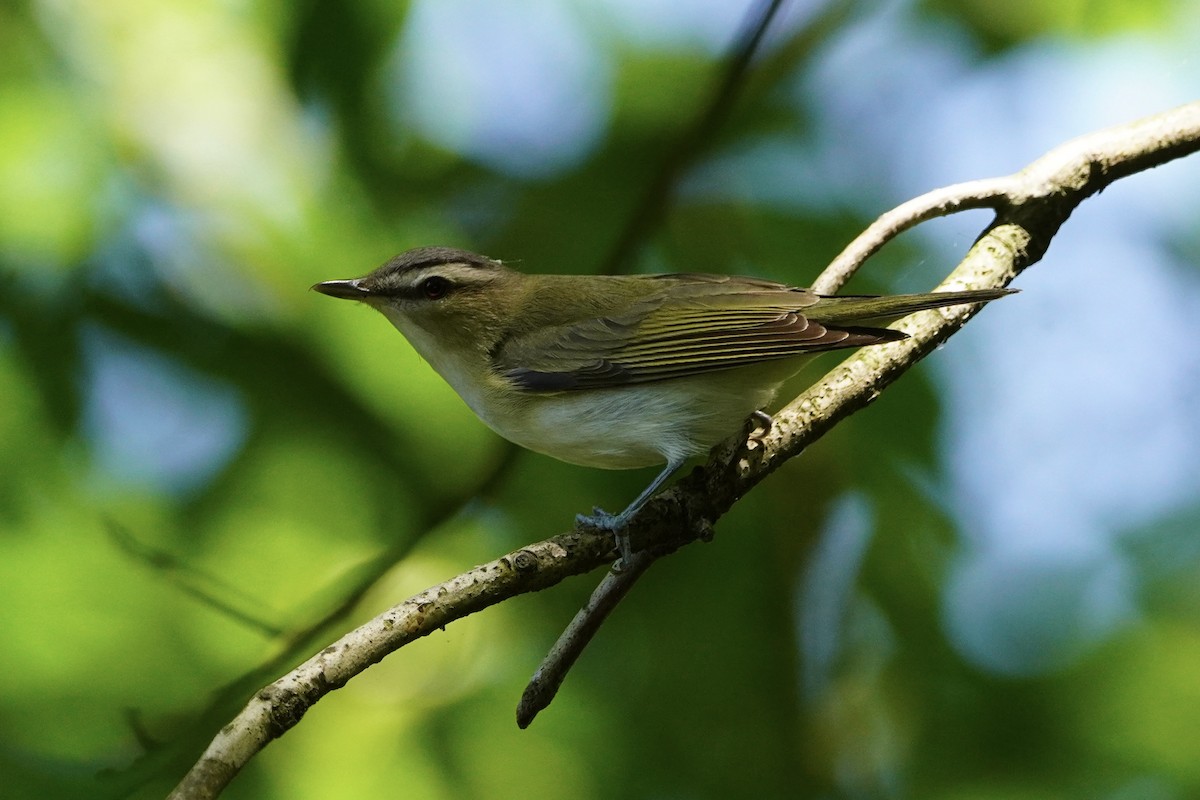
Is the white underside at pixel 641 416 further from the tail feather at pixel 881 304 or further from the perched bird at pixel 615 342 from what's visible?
the tail feather at pixel 881 304

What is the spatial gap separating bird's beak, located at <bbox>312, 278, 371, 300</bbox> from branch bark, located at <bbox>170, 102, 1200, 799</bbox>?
799mm

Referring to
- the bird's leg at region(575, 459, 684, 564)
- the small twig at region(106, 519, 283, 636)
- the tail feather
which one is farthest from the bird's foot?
the small twig at region(106, 519, 283, 636)

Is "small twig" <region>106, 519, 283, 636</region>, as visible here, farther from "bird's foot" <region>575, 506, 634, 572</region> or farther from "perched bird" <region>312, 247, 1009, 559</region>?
"bird's foot" <region>575, 506, 634, 572</region>

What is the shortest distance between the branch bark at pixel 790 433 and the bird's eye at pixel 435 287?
0.72 m

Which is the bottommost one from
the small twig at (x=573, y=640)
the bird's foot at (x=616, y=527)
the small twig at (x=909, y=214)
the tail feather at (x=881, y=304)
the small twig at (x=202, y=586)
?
the small twig at (x=202, y=586)

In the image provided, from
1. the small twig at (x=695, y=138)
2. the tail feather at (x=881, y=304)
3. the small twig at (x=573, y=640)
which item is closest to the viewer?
the small twig at (x=573, y=640)

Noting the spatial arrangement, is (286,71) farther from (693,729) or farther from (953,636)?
(953,636)

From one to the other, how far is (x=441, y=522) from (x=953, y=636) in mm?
1427

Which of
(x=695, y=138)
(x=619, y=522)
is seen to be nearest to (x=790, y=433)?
(x=619, y=522)

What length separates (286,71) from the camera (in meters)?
3.02

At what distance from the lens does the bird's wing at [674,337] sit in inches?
72.6

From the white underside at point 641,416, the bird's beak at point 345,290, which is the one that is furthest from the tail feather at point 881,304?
the bird's beak at point 345,290

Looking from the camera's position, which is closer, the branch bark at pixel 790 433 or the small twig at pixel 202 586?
the branch bark at pixel 790 433

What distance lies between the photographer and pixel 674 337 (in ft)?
6.63
